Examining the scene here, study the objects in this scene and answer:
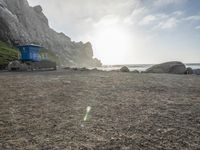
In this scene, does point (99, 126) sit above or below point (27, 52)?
below

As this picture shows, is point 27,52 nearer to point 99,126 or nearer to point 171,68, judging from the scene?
point 171,68

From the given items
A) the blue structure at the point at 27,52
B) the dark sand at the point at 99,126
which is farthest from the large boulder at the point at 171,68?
the dark sand at the point at 99,126

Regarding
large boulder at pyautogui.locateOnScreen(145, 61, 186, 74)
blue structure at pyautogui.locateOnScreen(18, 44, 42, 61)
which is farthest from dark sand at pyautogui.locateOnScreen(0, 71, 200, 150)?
blue structure at pyautogui.locateOnScreen(18, 44, 42, 61)

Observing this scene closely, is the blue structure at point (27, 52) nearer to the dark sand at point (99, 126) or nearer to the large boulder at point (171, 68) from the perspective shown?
the large boulder at point (171, 68)

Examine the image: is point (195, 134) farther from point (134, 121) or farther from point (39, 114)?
point (39, 114)

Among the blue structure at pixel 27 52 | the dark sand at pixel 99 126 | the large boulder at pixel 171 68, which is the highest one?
the blue structure at pixel 27 52

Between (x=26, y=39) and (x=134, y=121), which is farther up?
(x=26, y=39)

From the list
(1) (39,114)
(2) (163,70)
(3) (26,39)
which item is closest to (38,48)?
(2) (163,70)

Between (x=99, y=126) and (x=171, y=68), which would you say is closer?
(x=99, y=126)

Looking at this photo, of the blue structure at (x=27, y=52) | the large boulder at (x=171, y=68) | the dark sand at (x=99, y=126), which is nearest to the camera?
the dark sand at (x=99, y=126)

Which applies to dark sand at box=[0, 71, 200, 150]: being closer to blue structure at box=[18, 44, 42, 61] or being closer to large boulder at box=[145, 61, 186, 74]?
large boulder at box=[145, 61, 186, 74]

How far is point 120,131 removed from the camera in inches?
256

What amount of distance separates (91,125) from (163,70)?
4354 centimetres

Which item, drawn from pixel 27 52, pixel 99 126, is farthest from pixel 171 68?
pixel 99 126
